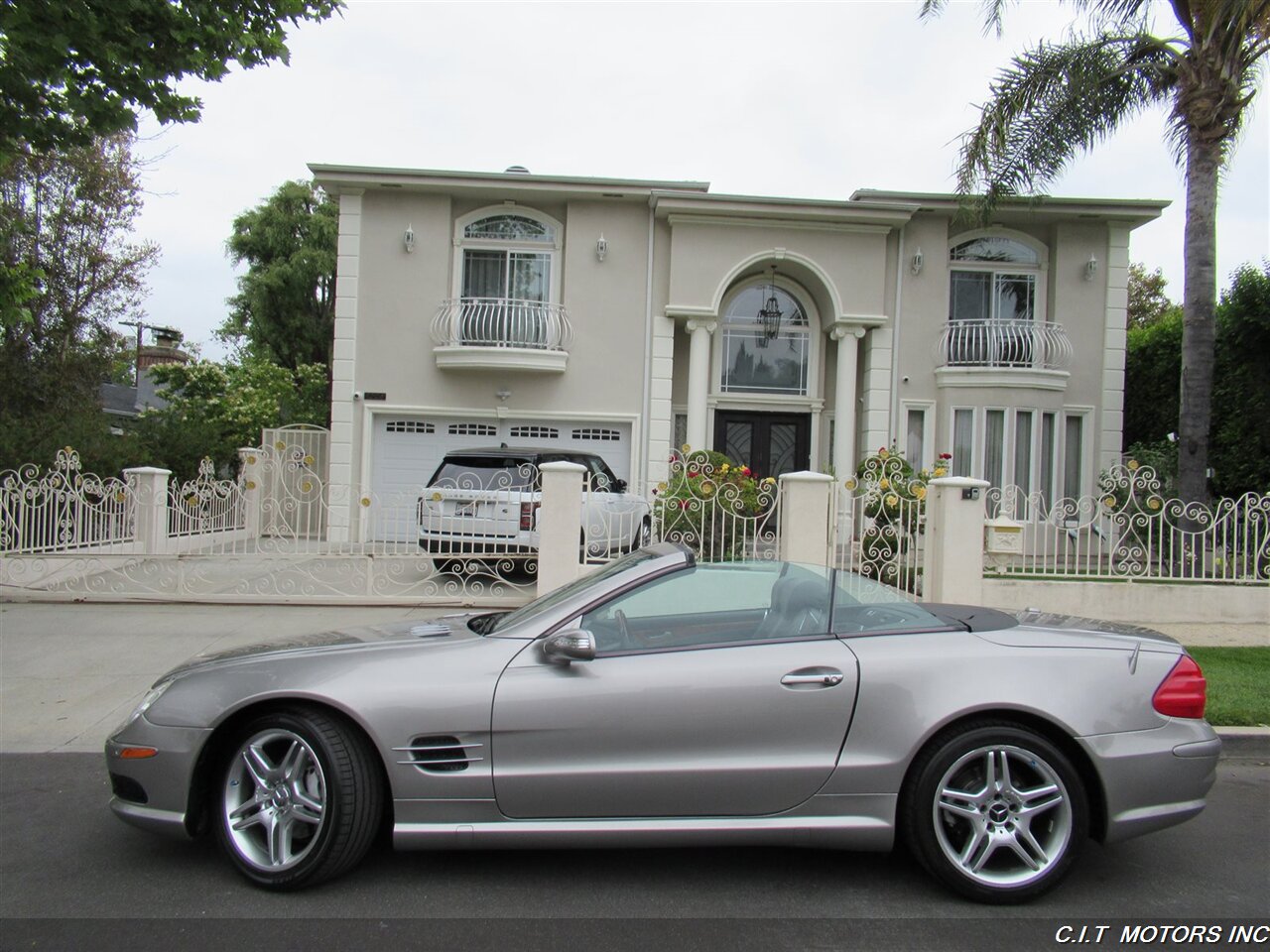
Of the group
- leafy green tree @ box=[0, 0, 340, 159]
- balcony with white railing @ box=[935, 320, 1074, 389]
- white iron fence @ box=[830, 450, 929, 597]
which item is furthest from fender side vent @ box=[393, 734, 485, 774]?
balcony with white railing @ box=[935, 320, 1074, 389]

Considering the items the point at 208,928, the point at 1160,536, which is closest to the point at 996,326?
the point at 1160,536

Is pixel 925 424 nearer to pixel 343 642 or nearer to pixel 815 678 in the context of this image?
pixel 815 678

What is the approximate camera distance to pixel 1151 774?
3.57 metres

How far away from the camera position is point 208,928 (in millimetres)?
3283

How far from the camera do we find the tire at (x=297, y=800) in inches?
138

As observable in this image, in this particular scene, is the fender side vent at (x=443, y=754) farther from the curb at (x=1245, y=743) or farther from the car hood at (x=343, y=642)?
the curb at (x=1245, y=743)

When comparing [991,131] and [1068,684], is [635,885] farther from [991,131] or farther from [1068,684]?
[991,131]

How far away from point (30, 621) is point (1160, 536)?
11.0 m

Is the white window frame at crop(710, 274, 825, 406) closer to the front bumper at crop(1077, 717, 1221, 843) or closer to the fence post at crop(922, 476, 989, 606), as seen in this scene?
the fence post at crop(922, 476, 989, 606)

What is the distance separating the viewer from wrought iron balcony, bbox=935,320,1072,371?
15.3 m

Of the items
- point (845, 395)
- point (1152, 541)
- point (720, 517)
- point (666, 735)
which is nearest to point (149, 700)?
point (666, 735)

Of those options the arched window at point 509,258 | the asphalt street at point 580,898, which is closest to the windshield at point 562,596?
the asphalt street at point 580,898

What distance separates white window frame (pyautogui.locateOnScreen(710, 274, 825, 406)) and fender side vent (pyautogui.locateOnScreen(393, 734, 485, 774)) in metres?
13.0

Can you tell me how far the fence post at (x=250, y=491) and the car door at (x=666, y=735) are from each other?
8482 mm
